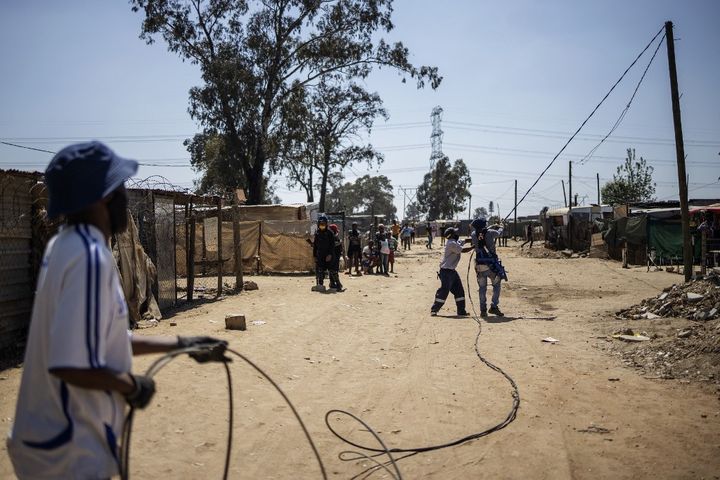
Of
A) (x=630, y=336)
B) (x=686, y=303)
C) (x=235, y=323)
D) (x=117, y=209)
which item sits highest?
(x=117, y=209)

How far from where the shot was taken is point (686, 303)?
36.4 ft

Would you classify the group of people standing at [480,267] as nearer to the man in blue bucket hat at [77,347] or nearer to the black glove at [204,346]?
the black glove at [204,346]

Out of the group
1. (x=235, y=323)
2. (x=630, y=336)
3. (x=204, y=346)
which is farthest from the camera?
(x=235, y=323)

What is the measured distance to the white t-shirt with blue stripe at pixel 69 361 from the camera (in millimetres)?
1884

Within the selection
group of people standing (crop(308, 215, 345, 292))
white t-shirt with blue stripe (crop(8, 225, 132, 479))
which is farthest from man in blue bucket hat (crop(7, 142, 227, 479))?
group of people standing (crop(308, 215, 345, 292))

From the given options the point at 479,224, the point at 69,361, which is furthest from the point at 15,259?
the point at 479,224

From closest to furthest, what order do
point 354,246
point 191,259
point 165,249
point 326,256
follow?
point 165,249, point 191,259, point 326,256, point 354,246

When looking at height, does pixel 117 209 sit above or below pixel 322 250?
above

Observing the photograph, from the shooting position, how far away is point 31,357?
199 cm

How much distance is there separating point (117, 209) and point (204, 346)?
708mm

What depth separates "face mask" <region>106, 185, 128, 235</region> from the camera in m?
2.19

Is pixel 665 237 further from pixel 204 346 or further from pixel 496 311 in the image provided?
pixel 204 346

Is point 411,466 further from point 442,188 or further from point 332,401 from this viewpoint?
point 442,188

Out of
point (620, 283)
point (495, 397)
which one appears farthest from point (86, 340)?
point (620, 283)
